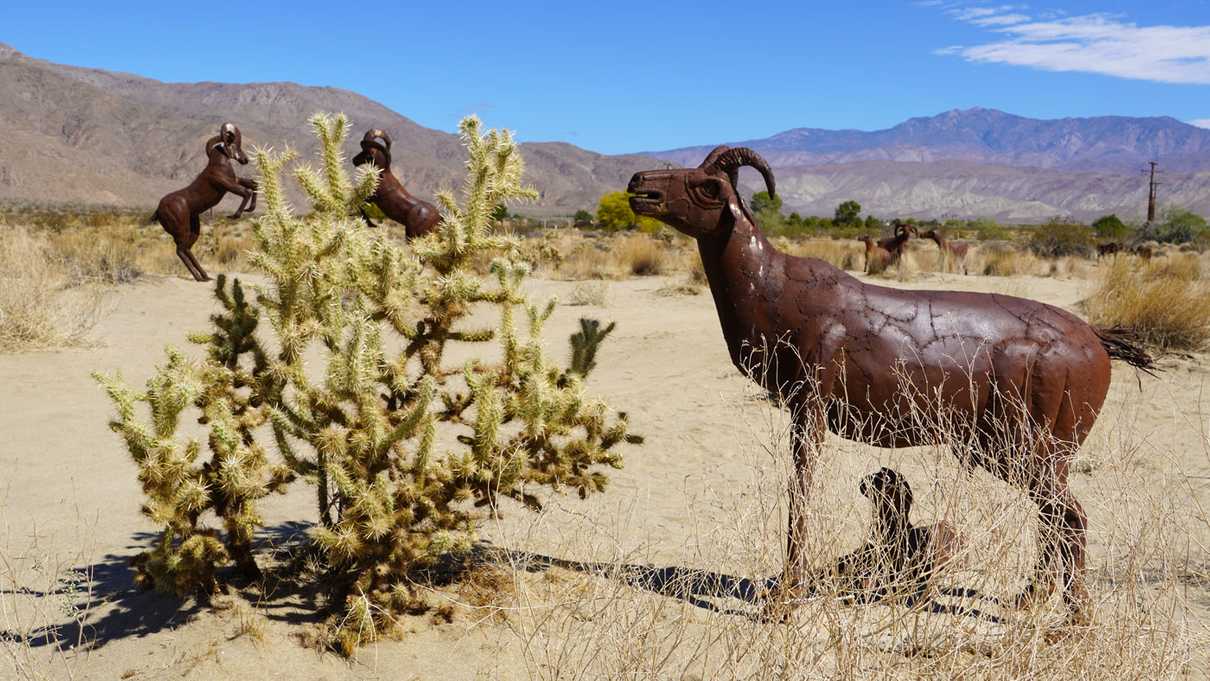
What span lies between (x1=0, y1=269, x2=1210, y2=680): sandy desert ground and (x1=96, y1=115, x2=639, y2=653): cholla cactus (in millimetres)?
318

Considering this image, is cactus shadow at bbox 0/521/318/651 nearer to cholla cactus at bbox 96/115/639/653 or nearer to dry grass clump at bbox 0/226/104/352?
cholla cactus at bbox 96/115/639/653

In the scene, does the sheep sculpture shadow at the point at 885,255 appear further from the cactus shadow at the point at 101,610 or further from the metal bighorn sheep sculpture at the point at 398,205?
the cactus shadow at the point at 101,610

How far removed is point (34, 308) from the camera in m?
11.1

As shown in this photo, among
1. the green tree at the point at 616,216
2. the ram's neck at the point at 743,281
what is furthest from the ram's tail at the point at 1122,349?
the green tree at the point at 616,216

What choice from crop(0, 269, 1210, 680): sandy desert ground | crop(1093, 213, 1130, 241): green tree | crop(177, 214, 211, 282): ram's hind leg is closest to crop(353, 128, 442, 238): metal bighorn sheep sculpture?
crop(0, 269, 1210, 680): sandy desert ground

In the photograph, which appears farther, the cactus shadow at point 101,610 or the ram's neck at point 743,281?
the ram's neck at point 743,281

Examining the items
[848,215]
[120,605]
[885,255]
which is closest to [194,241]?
[120,605]

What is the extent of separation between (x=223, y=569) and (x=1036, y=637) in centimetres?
380

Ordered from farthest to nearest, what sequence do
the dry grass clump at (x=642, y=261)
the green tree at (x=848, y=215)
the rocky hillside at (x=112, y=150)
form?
the rocky hillside at (x=112, y=150) → the green tree at (x=848, y=215) → the dry grass clump at (x=642, y=261)

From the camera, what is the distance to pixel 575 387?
14.8ft

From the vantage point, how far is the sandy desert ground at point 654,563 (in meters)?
2.96

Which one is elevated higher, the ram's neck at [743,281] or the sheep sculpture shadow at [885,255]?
the ram's neck at [743,281]

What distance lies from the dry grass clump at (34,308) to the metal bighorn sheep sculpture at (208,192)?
2.03 meters

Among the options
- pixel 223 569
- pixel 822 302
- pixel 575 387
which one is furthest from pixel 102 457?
pixel 822 302
